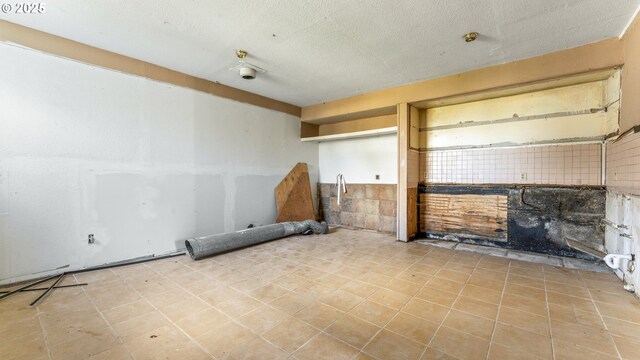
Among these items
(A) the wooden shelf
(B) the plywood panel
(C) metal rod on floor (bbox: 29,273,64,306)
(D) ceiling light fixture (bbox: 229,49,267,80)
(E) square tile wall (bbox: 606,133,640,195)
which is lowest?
(C) metal rod on floor (bbox: 29,273,64,306)

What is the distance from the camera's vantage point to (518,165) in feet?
13.0

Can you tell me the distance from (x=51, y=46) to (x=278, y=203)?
388 centimetres

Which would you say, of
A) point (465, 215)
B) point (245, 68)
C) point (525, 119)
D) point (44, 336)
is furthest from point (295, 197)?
point (525, 119)

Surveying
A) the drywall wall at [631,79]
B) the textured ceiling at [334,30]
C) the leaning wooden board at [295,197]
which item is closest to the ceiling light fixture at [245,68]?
the textured ceiling at [334,30]

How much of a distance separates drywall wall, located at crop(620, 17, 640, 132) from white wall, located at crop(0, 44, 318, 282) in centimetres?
508

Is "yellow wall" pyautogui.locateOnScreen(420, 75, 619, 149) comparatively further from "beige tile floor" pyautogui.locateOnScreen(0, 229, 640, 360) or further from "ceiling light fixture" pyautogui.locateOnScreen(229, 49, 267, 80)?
"ceiling light fixture" pyautogui.locateOnScreen(229, 49, 267, 80)

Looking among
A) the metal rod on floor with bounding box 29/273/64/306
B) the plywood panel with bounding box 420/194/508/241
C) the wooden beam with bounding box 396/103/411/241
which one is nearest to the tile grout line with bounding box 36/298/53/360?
the metal rod on floor with bounding box 29/273/64/306

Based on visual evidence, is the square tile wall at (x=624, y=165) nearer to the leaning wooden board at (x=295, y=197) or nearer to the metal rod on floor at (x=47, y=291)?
the leaning wooden board at (x=295, y=197)

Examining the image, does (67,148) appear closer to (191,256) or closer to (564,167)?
(191,256)

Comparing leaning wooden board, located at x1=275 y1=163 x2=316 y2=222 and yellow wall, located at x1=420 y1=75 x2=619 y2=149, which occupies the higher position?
yellow wall, located at x1=420 y1=75 x2=619 y2=149

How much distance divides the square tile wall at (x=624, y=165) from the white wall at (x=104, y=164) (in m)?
5.03

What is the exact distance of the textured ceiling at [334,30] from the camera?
7.97 feet

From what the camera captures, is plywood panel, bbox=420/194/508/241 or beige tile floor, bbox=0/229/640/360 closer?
beige tile floor, bbox=0/229/640/360

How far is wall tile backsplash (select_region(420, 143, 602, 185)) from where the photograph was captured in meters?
3.48
